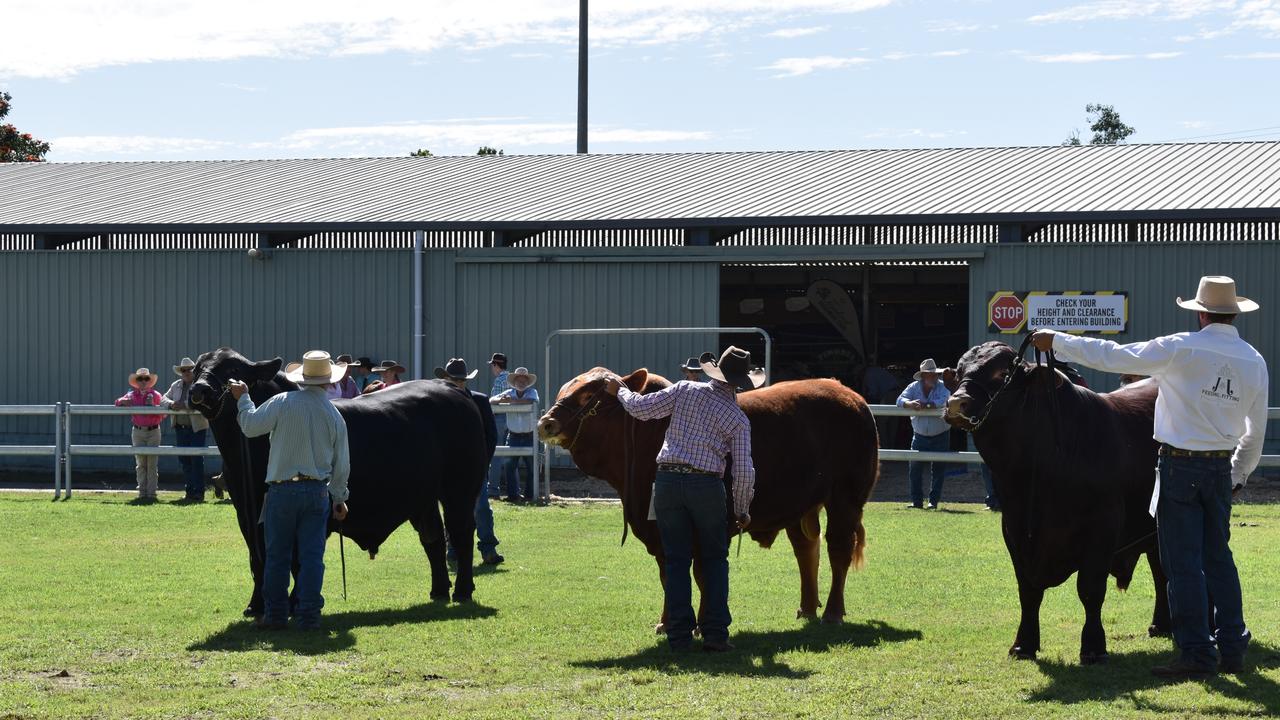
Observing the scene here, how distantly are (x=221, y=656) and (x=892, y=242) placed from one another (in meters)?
16.6

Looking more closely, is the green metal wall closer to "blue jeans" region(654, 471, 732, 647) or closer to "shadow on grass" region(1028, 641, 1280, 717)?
"blue jeans" region(654, 471, 732, 647)

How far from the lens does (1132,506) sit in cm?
922

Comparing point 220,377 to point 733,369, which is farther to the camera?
point 220,377

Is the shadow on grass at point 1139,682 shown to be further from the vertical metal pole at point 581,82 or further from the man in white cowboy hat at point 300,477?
the vertical metal pole at point 581,82

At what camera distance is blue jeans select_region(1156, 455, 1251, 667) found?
27.8 feet

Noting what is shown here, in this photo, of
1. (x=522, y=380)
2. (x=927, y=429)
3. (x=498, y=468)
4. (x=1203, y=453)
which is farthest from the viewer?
(x=498, y=468)

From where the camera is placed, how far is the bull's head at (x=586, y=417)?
Answer: 10.4m

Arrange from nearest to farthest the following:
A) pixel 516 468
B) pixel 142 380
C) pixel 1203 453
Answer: pixel 1203 453
pixel 516 468
pixel 142 380

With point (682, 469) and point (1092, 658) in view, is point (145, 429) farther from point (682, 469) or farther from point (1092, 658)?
point (1092, 658)

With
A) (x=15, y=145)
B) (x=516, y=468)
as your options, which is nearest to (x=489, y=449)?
(x=516, y=468)

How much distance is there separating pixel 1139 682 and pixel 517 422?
1288cm

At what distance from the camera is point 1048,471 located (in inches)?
352

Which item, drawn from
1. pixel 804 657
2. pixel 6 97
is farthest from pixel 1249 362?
pixel 6 97

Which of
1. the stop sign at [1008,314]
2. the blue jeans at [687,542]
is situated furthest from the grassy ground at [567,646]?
the stop sign at [1008,314]
